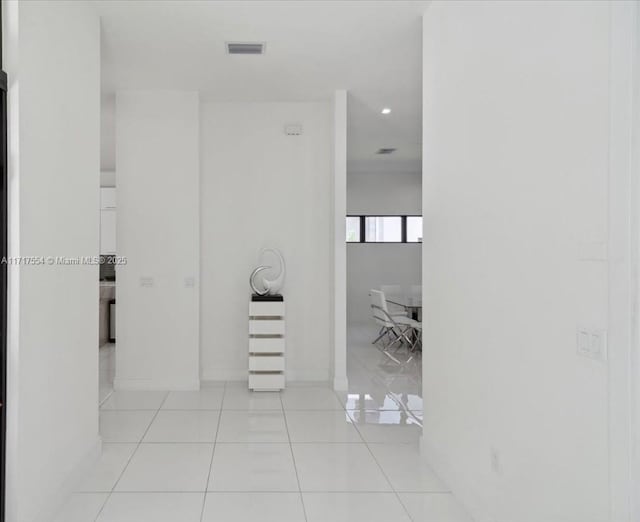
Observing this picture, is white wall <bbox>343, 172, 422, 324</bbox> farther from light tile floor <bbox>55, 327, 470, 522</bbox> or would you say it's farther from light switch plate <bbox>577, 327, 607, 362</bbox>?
light switch plate <bbox>577, 327, 607, 362</bbox>

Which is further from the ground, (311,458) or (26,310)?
(26,310)

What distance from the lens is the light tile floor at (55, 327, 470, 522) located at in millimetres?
2615

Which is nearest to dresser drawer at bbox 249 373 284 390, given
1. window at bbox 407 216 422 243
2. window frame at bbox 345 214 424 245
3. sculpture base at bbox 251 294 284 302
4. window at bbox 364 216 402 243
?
sculpture base at bbox 251 294 284 302

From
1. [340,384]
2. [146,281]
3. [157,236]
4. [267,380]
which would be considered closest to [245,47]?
[157,236]

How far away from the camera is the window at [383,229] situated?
32.7 feet

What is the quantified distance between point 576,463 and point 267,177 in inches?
172

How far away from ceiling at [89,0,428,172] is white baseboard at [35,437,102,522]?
2.95m

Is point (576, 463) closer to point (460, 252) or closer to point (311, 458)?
point (460, 252)

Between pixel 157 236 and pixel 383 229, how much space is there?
18.8ft

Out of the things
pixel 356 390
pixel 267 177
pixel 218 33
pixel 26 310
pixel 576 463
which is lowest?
pixel 356 390

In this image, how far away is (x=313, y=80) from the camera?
4.75 m

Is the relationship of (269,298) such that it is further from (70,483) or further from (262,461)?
(70,483)

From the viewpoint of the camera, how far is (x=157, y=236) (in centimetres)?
509

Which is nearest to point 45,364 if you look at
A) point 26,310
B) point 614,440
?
point 26,310
